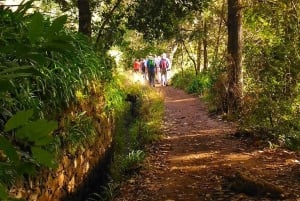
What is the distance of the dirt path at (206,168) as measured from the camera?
543 cm

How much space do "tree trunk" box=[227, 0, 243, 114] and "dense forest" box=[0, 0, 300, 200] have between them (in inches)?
0.9

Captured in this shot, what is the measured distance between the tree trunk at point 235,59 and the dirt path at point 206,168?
1.25 meters

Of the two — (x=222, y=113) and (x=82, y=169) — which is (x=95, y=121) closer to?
(x=82, y=169)

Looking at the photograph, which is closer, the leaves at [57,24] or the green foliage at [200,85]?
→ the leaves at [57,24]

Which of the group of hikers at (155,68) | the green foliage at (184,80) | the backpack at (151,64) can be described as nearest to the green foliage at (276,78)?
the backpack at (151,64)

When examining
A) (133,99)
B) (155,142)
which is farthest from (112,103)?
(133,99)

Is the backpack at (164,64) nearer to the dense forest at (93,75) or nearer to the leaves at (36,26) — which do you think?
the dense forest at (93,75)

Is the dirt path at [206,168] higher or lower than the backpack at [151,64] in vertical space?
lower

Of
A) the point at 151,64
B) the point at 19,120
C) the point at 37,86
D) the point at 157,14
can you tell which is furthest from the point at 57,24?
the point at 151,64

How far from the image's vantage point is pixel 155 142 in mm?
8422

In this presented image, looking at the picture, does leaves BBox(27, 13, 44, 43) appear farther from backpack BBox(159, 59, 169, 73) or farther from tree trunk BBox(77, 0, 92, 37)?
backpack BBox(159, 59, 169, 73)

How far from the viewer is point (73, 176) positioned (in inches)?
221

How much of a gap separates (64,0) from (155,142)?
166 inches

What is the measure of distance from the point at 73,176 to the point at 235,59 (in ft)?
18.2
